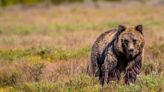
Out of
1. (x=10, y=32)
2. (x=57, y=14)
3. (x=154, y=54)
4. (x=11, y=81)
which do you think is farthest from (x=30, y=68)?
(x=57, y=14)

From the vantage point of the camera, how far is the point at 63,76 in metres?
11.5

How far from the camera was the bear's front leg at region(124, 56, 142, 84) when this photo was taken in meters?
10.5

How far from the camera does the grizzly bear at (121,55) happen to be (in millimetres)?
10188

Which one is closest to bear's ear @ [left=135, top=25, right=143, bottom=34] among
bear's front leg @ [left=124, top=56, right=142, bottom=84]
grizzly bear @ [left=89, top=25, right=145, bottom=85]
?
grizzly bear @ [left=89, top=25, right=145, bottom=85]

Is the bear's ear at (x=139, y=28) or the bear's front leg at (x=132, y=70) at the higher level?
the bear's ear at (x=139, y=28)

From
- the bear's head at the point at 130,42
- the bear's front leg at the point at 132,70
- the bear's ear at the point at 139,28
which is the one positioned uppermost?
the bear's ear at the point at 139,28

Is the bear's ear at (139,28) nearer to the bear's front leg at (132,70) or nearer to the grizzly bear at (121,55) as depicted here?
the grizzly bear at (121,55)

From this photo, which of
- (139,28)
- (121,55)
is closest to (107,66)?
(121,55)

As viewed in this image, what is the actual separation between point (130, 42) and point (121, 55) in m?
0.32

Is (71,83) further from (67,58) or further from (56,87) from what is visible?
(67,58)

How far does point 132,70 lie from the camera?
10602 millimetres

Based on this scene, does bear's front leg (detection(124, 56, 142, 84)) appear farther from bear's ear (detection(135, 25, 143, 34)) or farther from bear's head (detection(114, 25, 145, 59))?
bear's ear (detection(135, 25, 143, 34))

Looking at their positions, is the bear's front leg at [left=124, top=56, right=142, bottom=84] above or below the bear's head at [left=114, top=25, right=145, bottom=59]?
below

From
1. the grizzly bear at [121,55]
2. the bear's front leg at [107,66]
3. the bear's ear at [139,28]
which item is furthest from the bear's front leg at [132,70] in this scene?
the bear's ear at [139,28]
